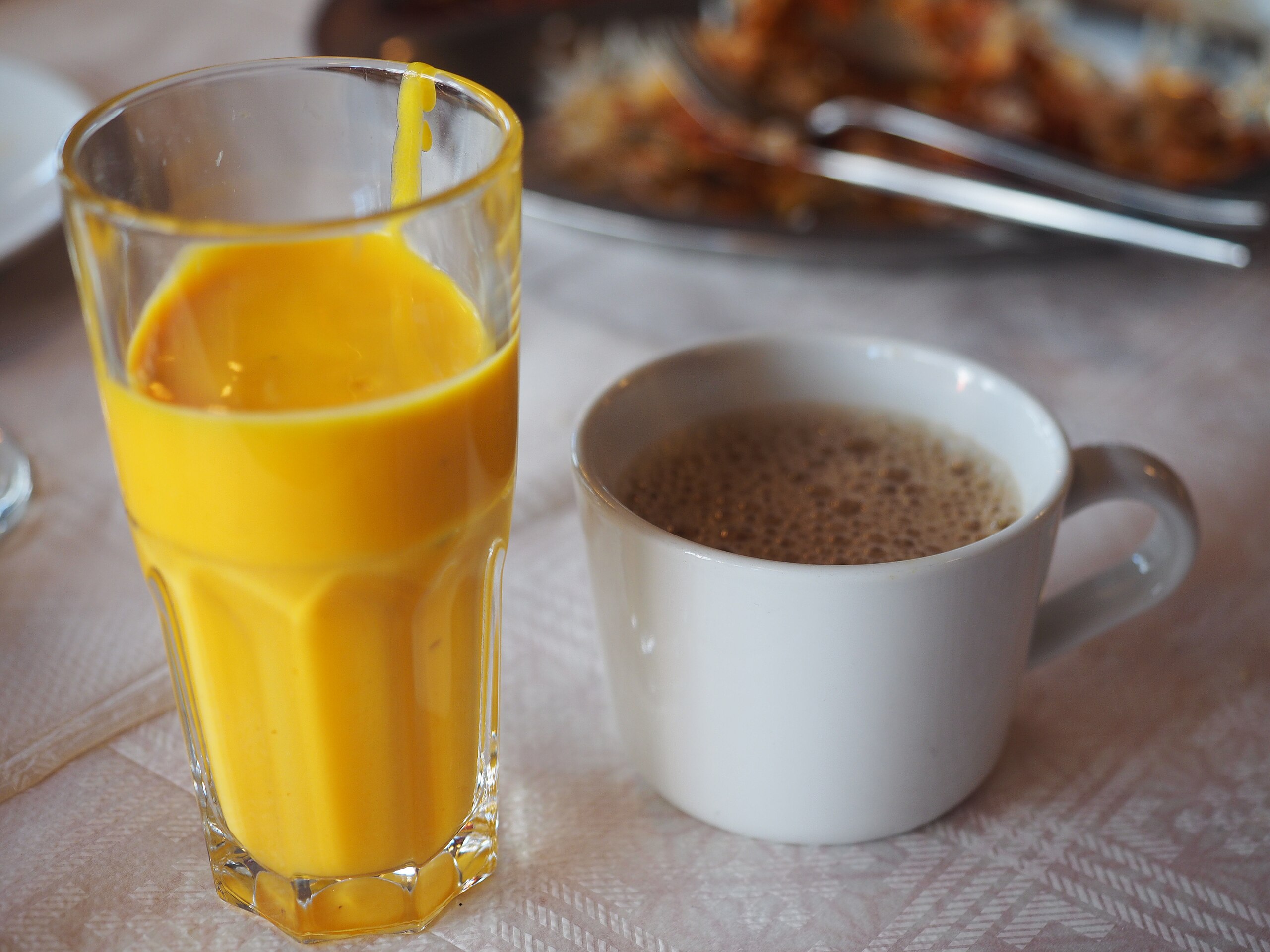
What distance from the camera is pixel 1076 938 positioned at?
0.44 m

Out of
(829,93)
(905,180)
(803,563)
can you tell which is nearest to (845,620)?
(803,563)

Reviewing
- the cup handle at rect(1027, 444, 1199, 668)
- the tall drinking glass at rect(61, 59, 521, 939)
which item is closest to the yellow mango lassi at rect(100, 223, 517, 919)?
the tall drinking glass at rect(61, 59, 521, 939)

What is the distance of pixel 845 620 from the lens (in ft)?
1.36

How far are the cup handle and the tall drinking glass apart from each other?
0.22 meters

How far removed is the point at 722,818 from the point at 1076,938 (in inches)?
5.1

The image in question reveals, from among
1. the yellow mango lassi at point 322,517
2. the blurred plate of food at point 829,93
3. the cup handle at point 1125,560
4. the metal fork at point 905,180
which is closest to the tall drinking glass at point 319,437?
the yellow mango lassi at point 322,517

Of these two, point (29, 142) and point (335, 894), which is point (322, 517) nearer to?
point (335, 894)

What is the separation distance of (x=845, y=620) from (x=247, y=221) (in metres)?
0.24

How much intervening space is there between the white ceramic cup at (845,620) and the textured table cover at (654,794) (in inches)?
1.1

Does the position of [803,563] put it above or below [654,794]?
above

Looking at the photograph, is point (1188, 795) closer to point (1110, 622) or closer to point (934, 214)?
point (1110, 622)

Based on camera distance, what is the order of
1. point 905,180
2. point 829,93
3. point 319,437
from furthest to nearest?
point 829,93 → point 905,180 → point 319,437

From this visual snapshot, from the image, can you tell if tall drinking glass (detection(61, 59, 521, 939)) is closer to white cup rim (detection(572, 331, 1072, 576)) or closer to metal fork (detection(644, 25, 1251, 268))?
white cup rim (detection(572, 331, 1072, 576))

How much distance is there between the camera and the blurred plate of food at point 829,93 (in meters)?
0.81
